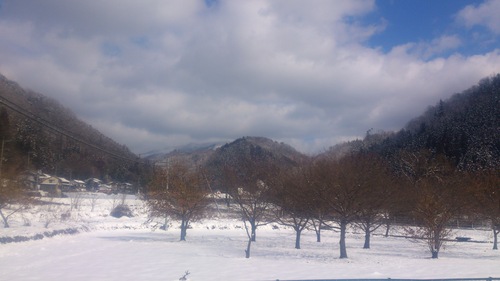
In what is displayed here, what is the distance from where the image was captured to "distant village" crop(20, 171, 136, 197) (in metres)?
82.2

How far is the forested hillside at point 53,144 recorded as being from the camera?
6009 cm

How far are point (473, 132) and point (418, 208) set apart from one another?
5775 centimetres

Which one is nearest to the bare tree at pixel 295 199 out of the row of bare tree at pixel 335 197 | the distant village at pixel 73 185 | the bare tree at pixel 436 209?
the row of bare tree at pixel 335 197

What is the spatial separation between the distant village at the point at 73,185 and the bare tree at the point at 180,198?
40146 mm

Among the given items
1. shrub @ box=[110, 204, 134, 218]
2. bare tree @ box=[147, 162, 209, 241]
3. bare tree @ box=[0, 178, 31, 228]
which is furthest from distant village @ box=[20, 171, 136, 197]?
bare tree @ box=[147, 162, 209, 241]

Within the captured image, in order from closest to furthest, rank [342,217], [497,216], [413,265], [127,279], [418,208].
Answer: [127,279] → [413,265] → [342,217] → [418,208] → [497,216]

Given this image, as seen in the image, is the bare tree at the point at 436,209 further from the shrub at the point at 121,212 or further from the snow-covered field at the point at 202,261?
the shrub at the point at 121,212

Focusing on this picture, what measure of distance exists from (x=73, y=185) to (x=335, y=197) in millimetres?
78505

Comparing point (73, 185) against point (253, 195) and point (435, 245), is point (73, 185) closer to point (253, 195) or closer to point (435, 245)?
point (253, 195)

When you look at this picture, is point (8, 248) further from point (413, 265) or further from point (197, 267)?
point (413, 265)

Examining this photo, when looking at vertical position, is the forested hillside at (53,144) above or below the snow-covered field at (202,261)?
above

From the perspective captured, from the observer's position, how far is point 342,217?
97.5 feet

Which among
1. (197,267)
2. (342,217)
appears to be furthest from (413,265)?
(197,267)

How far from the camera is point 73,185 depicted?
95.2 meters
